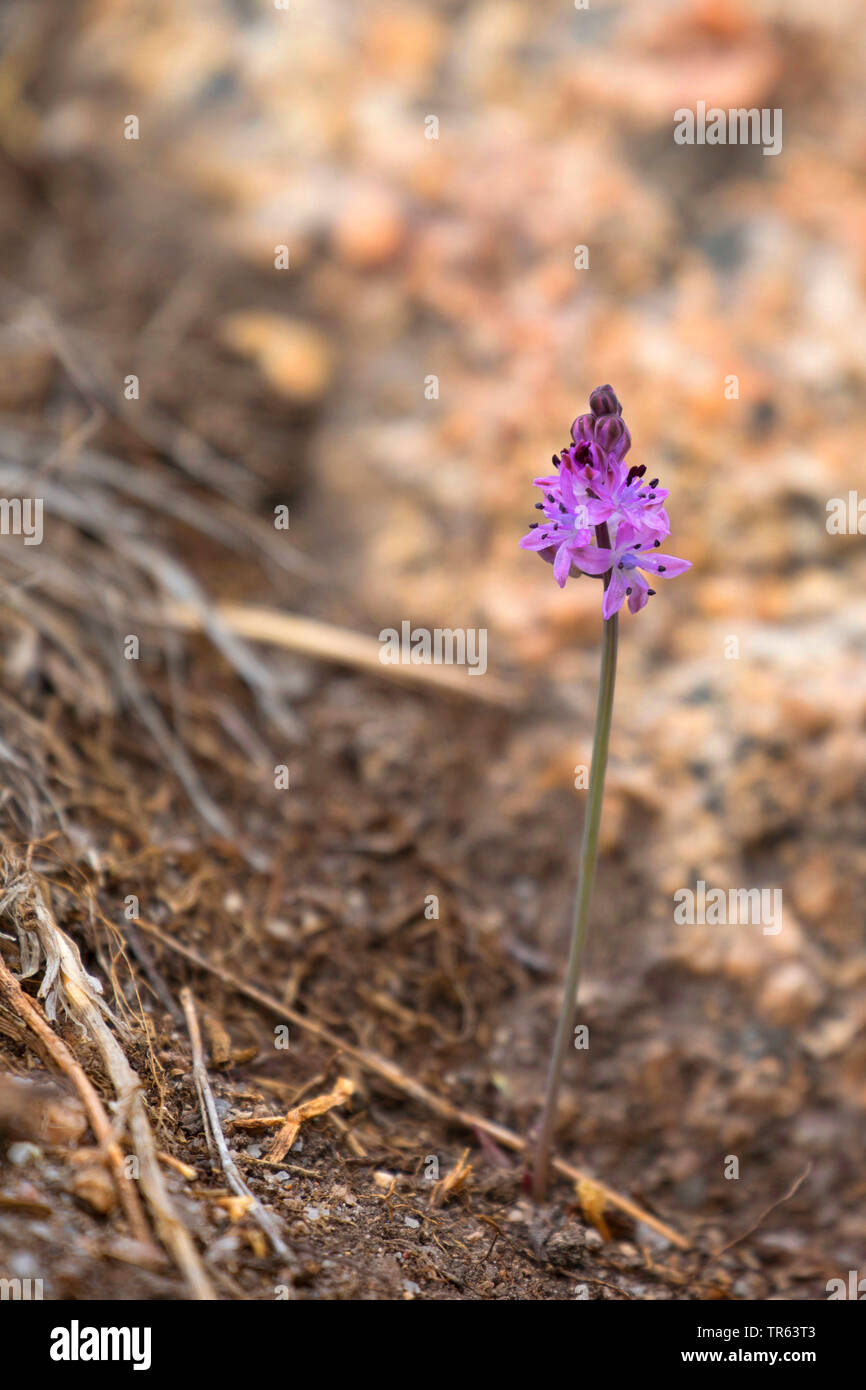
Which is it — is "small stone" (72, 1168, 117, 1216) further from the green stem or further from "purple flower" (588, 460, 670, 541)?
"purple flower" (588, 460, 670, 541)

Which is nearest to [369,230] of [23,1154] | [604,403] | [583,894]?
[604,403]

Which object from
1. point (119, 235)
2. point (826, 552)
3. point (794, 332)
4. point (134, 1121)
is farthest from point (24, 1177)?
point (119, 235)

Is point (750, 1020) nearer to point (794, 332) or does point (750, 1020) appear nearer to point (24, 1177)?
point (24, 1177)

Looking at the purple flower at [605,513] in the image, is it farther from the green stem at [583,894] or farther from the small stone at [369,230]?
the small stone at [369,230]

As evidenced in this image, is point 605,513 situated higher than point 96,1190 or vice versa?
point 605,513

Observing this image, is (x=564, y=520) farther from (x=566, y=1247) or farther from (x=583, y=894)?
(x=566, y=1247)

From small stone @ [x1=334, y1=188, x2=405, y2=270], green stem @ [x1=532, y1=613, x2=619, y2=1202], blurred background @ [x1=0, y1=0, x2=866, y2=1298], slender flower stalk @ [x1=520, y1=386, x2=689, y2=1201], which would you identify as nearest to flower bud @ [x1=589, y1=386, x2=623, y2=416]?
slender flower stalk @ [x1=520, y1=386, x2=689, y2=1201]
